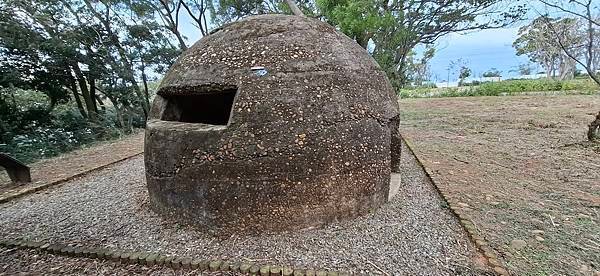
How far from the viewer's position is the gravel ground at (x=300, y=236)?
2.89 metres

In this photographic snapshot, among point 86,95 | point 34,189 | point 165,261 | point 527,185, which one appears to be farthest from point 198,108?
point 86,95

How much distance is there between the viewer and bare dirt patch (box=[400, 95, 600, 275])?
3.01m

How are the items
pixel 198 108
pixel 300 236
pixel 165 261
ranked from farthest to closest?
pixel 198 108
pixel 300 236
pixel 165 261

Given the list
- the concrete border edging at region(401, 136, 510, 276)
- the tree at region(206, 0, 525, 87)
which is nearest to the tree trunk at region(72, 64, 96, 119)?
the tree at region(206, 0, 525, 87)

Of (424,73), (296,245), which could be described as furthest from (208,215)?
(424,73)

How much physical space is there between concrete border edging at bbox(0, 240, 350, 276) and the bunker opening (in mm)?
1581

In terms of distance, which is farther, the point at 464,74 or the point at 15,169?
the point at 464,74

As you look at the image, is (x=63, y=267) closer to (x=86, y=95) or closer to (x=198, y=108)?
(x=198, y=108)

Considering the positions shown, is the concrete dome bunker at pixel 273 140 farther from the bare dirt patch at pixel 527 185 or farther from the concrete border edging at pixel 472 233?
the bare dirt patch at pixel 527 185

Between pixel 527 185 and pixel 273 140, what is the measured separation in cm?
401

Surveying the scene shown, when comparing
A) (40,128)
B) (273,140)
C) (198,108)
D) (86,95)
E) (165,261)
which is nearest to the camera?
(165,261)

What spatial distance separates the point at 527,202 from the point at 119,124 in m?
14.0

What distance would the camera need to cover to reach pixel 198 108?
15.5 feet

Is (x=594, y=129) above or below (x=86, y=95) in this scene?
below
